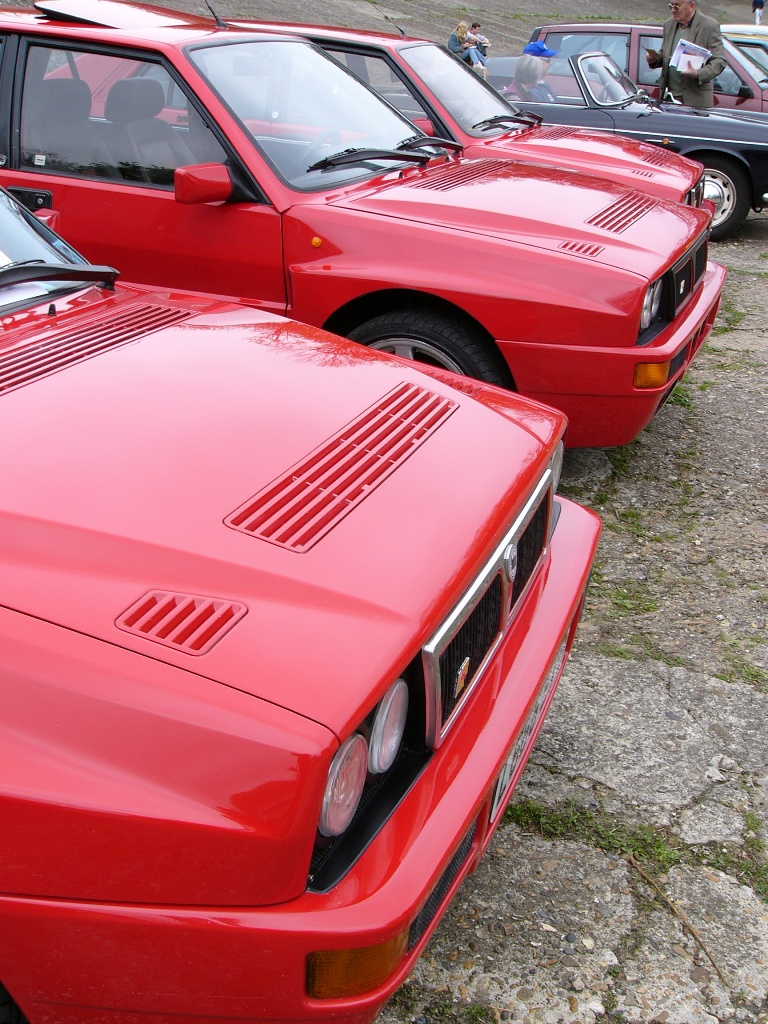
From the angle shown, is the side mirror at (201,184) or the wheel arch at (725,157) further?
the wheel arch at (725,157)

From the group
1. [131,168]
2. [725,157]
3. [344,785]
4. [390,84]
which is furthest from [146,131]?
[725,157]

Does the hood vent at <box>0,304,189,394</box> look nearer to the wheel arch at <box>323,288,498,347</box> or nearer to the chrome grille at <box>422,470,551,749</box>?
the chrome grille at <box>422,470,551,749</box>

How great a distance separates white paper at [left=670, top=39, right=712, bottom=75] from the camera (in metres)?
8.80

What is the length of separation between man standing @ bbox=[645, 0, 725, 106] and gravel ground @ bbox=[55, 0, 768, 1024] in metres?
6.04

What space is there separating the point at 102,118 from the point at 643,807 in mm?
3468

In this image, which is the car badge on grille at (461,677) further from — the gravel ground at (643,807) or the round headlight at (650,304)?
the round headlight at (650,304)

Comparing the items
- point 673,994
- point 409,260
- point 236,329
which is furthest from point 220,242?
point 673,994

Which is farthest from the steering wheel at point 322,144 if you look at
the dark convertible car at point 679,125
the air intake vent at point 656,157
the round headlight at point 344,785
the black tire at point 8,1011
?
the dark convertible car at point 679,125

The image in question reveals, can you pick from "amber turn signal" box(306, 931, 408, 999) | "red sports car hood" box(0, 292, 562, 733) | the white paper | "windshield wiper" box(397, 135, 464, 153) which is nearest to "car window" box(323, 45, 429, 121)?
"windshield wiper" box(397, 135, 464, 153)

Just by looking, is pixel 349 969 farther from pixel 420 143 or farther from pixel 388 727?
pixel 420 143

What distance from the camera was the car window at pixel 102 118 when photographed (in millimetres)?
4043

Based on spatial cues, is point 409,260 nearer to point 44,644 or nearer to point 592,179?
point 592,179

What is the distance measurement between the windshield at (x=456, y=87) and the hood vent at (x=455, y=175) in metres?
1.47

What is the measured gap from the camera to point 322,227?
389cm
